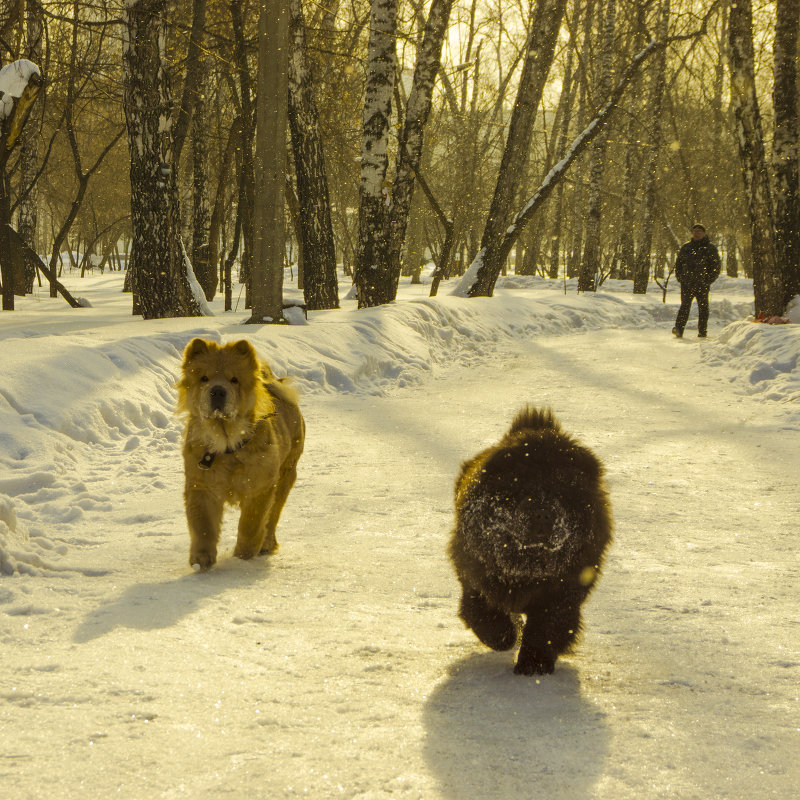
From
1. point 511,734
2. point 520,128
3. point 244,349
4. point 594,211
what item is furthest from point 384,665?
point 594,211

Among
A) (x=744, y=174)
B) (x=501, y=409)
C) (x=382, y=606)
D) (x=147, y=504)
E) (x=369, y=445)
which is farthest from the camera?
(x=744, y=174)

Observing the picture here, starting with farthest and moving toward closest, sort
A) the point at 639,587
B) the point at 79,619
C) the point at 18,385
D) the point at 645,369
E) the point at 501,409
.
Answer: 1. the point at 645,369
2. the point at 501,409
3. the point at 18,385
4. the point at 639,587
5. the point at 79,619

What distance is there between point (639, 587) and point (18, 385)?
17.8ft

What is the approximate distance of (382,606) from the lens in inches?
177

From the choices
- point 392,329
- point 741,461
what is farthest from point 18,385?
point 392,329

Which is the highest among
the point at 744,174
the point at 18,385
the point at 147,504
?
the point at 744,174

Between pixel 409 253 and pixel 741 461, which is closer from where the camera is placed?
pixel 741 461

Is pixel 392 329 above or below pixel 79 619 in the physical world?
above

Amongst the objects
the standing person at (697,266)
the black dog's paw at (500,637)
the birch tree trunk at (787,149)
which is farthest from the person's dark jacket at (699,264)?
the black dog's paw at (500,637)

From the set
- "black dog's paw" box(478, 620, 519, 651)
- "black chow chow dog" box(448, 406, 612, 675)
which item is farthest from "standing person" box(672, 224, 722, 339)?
"black dog's paw" box(478, 620, 519, 651)

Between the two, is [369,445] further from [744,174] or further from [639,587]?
[744,174]

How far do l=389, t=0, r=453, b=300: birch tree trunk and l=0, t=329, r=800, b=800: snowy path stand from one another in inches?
511

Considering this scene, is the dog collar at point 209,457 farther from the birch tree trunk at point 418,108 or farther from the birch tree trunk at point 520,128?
the birch tree trunk at point 520,128

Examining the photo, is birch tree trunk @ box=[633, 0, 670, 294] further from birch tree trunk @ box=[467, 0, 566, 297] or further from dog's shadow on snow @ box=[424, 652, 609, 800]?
dog's shadow on snow @ box=[424, 652, 609, 800]
